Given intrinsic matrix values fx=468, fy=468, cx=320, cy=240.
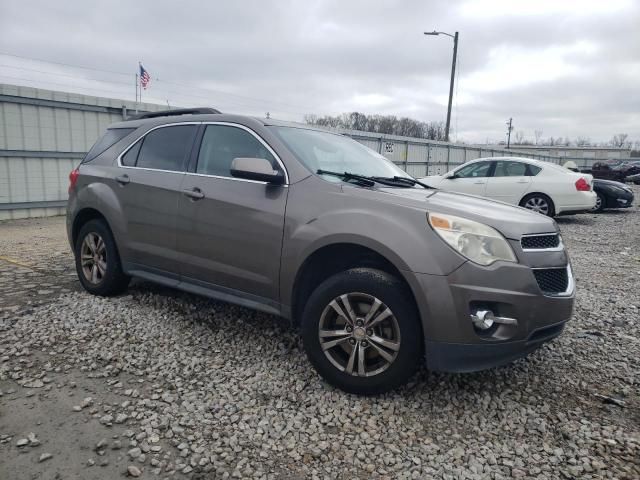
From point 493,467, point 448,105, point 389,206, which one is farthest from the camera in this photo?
point 448,105

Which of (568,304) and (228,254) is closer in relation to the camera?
(568,304)

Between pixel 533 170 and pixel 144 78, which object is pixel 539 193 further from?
pixel 144 78

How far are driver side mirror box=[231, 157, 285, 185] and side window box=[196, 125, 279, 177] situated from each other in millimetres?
247

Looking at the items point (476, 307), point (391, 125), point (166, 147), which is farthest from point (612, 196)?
point (391, 125)

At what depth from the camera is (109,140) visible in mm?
4703

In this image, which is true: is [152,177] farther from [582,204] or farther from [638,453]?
[582,204]

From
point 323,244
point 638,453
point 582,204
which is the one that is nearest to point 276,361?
point 323,244

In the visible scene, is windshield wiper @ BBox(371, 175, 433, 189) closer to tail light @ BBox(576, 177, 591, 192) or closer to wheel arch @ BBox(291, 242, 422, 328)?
wheel arch @ BBox(291, 242, 422, 328)

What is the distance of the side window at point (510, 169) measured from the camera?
10688 mm

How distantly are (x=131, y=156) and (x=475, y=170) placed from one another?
8.62 m

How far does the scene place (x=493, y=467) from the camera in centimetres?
232

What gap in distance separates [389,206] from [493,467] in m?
1.51

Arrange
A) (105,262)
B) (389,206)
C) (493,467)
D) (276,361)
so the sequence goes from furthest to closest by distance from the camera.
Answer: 1. (105,262)
2. (276,361)
3. (389,206)
4. (493,467)

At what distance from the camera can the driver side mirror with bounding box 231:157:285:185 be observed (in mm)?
3184
